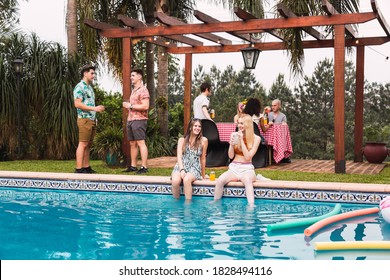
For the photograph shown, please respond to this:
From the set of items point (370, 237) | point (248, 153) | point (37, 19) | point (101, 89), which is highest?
point (37, 19)

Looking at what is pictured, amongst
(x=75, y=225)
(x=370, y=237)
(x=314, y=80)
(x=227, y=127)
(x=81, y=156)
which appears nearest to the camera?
(x=370, y=237)

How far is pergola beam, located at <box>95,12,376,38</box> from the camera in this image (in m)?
8.83

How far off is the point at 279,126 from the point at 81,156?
11.7ft

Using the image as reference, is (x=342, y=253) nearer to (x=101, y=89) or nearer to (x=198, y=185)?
(x=198, y=185)

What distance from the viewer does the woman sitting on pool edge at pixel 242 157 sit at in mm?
6879

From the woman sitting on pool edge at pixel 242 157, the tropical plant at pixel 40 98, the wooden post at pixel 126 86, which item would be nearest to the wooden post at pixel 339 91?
the woman sitting on pool edge at pixel 242 157

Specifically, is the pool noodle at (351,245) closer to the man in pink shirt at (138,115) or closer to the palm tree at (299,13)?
the man in pink shirt at (138,115)

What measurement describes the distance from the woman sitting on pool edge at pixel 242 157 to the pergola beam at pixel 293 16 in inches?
93.2

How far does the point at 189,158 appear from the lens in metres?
7.13

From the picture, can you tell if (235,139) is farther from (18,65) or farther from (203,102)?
(18,65)

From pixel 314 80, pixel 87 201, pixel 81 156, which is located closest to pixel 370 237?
pixel 87 201

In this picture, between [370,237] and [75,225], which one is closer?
[370,237]

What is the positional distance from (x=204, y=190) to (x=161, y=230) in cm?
202

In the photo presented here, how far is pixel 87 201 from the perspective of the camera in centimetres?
718
